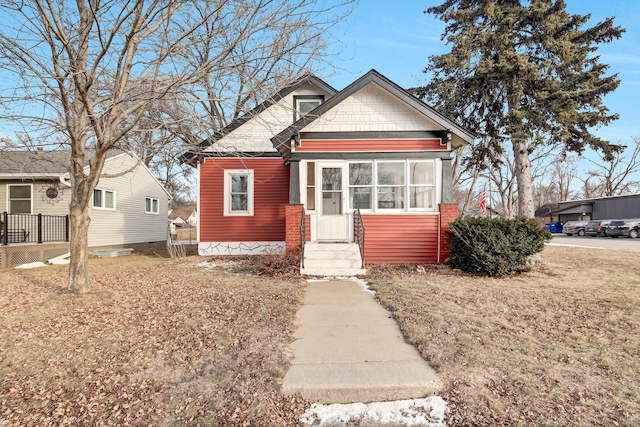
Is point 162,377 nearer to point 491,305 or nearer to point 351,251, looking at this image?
point 491,305

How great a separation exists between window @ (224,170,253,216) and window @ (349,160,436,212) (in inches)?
170

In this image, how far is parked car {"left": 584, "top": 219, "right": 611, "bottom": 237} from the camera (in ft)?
93.3

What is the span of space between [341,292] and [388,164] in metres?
4.53

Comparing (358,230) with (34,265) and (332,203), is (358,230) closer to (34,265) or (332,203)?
(332,203)

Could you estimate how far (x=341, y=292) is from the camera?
6516 millimetres

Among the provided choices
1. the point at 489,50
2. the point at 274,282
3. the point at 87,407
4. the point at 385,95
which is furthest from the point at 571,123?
the point at 87,407

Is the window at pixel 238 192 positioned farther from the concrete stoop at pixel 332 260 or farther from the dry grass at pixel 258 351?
the dry grass at pixel 258 351

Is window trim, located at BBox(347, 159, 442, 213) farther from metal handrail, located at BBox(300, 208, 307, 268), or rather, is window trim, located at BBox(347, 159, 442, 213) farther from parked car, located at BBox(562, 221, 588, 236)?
parked car, located at BBox(562, 221, 588, 236)

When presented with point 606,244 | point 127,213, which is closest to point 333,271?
point 127,213

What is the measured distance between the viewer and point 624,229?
26344 millimetres

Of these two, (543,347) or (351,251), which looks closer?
(543,347)

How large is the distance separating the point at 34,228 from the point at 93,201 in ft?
7.48

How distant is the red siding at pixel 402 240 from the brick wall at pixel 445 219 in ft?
0.51

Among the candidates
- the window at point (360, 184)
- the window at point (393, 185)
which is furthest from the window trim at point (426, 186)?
the window at point (360, 184)
